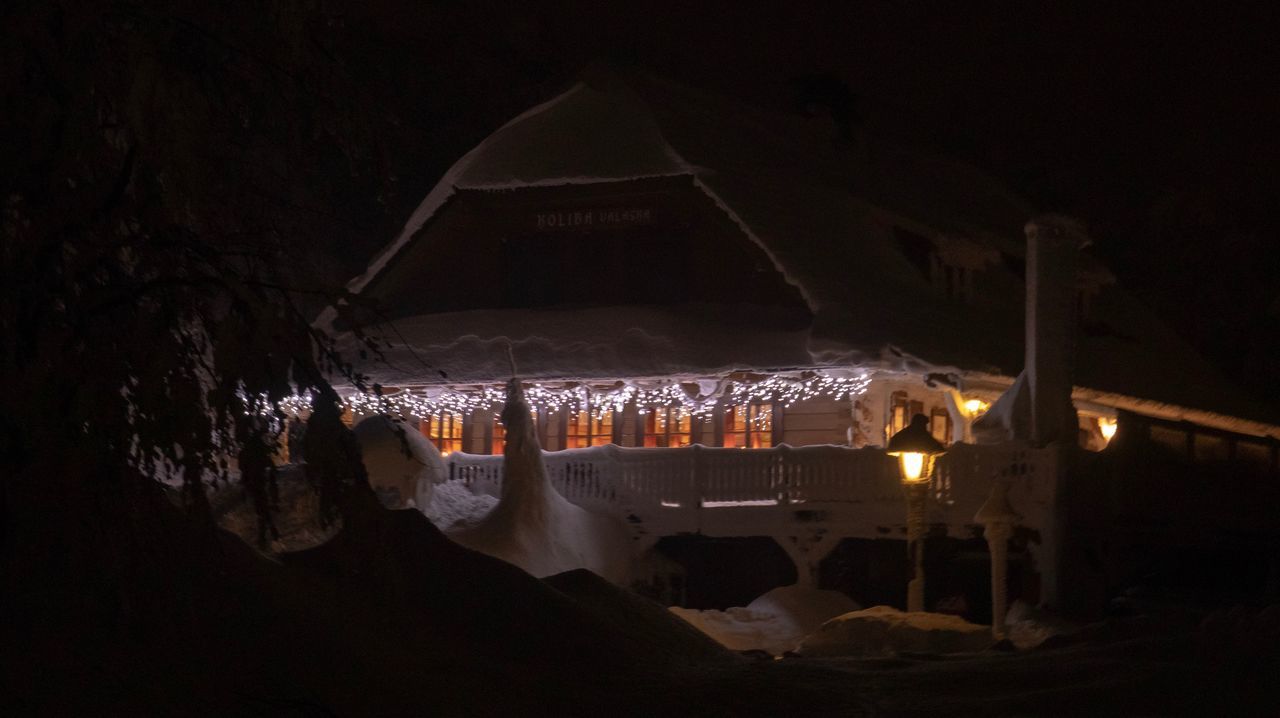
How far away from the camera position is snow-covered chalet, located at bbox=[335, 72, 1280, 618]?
25453 mm

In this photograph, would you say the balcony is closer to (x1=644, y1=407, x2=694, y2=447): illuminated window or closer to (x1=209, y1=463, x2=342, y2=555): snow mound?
(x1=644, y1=407, x2=694, y2=447): illuminated window

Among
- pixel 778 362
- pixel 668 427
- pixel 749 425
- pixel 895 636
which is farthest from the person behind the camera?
pixel 668 427

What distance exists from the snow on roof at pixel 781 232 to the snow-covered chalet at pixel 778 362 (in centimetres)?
7

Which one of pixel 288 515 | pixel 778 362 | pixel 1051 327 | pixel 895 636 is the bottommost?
pixel 895 636

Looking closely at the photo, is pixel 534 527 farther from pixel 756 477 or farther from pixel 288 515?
pixel 288 515

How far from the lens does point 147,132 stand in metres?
8.75

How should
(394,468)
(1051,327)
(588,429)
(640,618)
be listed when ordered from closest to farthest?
(640,618) → (394,468) → (1051,327) → (588,429)

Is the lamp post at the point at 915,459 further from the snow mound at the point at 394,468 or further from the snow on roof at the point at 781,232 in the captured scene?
the snow mound at the point at 394,468

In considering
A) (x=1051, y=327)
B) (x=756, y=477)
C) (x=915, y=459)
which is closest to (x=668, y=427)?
(x=756, y=477)

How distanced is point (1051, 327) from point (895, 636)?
743 centimetres

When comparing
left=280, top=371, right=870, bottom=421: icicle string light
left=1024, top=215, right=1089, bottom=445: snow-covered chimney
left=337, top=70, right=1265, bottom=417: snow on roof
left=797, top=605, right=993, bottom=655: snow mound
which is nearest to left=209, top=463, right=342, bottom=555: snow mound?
left=797, top=605, right=993, bottom=655: snow mound

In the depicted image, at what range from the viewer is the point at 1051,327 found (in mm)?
25609

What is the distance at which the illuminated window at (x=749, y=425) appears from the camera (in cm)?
3164

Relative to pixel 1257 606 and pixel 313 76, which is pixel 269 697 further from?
pixel 1257 606
